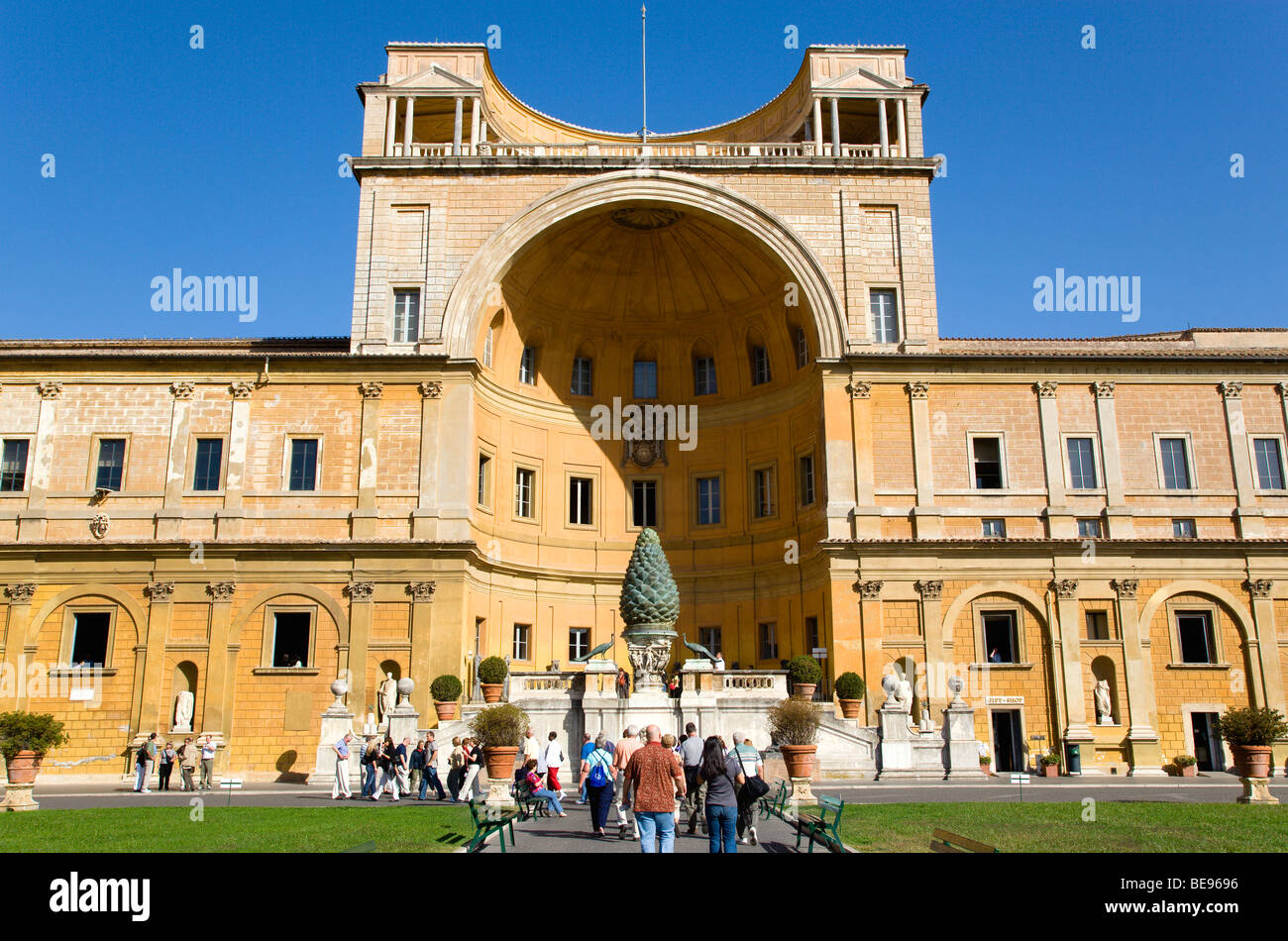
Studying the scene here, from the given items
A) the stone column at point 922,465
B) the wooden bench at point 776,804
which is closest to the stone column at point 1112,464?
the stone column at point 922,465

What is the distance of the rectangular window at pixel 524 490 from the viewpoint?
3612cm

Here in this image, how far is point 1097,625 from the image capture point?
31.1 meters

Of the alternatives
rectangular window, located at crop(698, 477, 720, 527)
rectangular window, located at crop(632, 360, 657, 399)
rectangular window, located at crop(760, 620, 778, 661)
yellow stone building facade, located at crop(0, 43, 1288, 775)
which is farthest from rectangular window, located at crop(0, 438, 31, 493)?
rectangular window, located at crop(760, 620, 778, 661)

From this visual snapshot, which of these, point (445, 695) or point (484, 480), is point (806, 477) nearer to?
point (484, 480)

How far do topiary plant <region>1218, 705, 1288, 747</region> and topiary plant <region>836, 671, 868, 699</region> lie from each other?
9.48 m

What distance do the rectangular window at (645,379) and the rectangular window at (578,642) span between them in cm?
927

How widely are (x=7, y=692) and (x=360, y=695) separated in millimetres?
10426

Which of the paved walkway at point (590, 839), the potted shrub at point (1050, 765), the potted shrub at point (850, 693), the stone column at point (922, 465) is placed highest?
the stone column at point (922, 465)

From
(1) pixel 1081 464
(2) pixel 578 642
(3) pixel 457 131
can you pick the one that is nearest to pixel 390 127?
(3) pixel 457 131

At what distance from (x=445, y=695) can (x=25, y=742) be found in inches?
395

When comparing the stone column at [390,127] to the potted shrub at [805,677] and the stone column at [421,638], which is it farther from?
the potted shrub at [805,677]

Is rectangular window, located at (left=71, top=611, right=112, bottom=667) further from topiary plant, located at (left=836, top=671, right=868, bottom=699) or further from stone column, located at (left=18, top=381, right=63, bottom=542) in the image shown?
topiary plant, located at (left=836, top=671, right=868, bottom=699)

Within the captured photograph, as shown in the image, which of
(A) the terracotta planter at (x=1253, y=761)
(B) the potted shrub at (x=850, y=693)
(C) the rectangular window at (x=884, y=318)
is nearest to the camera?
(A) the terracotta planter at (x=1253, y=761)
